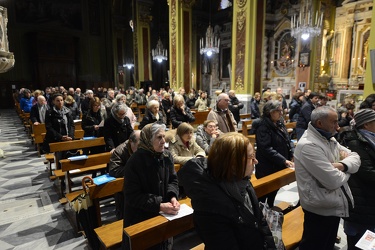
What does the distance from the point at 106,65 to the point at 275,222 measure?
22336 millimetres


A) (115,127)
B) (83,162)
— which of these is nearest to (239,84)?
(115,127)

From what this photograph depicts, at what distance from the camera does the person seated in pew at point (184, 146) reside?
3370 millimetres

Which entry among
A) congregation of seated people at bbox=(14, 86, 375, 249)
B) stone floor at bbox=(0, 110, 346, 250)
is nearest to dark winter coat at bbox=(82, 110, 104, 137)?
congregation of seated people at bbox=(14, 86, 375, 249)

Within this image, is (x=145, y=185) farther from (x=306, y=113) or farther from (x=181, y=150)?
(x=306, y=113)

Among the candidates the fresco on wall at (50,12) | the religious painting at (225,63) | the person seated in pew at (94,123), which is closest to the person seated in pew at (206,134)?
the person seated in pew at (94,123)

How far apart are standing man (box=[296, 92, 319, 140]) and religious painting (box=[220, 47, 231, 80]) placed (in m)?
14.0

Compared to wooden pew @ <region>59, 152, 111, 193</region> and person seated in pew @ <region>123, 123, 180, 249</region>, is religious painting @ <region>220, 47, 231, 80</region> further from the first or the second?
person seated in pew @ <region>123, 123, 180, 249</region>

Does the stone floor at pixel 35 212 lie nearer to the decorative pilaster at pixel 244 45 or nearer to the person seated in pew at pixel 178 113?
the person seated in pew at pixel 178 113

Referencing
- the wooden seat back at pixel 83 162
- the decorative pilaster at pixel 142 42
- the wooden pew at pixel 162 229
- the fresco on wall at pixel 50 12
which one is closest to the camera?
the wooden pew at pixel 162 229

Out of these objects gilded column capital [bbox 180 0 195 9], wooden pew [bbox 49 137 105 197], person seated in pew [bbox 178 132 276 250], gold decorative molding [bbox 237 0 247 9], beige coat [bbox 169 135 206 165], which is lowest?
wooden pew [bbox 49 137 105 197]

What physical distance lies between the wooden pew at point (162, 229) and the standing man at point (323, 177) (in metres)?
0.33

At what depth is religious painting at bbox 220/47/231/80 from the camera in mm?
19358

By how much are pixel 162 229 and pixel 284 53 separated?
15755 mm

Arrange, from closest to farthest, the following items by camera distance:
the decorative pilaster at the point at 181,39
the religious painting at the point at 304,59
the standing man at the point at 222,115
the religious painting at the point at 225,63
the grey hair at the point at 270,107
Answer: the grey hair at the point at 270,107 < the standing man at the point at 222,115 < the religious painting at the point at 304,59 < the decorative pilaster at the point at 181,39 < the religious painting at the point at 225,63
